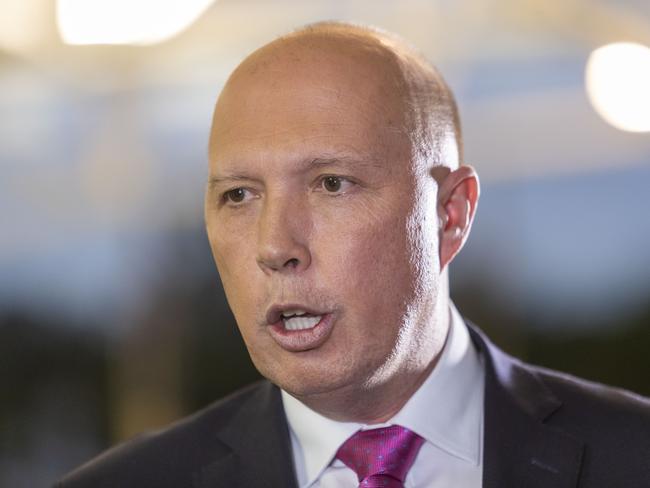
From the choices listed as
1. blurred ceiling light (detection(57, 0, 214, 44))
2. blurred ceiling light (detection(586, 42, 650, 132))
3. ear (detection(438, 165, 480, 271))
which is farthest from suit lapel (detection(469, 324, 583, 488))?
blurred ceiling light (detection(57, 0, 214, 44))

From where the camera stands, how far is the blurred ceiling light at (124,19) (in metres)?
4.57

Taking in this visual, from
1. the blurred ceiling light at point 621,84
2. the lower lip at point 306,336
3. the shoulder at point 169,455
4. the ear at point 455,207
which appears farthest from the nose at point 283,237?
the blurred ceiling light at point 621,84

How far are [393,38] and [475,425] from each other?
80 centimetres

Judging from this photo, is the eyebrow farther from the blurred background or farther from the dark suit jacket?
the blurred background

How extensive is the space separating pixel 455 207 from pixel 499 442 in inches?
18.7

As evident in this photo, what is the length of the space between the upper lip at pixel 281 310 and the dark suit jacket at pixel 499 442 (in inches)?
13.5

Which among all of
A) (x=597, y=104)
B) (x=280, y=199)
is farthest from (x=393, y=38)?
(x=597, y=104)

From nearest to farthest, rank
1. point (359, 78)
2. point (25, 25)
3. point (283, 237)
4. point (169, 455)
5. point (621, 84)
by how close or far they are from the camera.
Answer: point (283, 237), point (359, 78), point (169, 455), point (621, 84), point (25, 25)

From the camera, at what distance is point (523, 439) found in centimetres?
219

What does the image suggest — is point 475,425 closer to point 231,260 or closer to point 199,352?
point 231,260

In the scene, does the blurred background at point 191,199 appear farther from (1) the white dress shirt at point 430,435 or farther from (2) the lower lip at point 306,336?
(2) the lower lip at point 306,336

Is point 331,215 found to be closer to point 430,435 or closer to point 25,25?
point 430,435

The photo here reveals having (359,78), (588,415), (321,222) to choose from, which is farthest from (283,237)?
(588,415)

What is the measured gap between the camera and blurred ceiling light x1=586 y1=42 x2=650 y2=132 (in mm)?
4516
